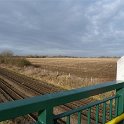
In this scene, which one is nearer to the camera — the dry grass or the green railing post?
the green railing post

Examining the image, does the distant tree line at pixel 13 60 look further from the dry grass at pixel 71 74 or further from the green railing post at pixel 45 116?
Result: the green railing post at pixel 45 116

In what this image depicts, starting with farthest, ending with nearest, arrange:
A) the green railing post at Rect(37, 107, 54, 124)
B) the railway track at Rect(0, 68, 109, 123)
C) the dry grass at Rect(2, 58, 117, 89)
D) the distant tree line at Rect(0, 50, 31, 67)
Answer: the distant tree line at Rect(0, 50, 31, 67) → the dry grass at Rect(2, 58, 117, 89) → the railway track at Rect(0, 68, 109, 123) → the green railing post at Rect(37, 107, 54, 124)

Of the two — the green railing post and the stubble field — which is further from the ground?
the green railing post

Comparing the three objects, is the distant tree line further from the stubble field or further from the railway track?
the railway track

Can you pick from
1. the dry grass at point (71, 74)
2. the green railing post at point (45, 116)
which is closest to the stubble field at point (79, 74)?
the dry grass at point (71, 74)

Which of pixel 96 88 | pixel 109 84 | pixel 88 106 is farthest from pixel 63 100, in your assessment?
pixel 109 84

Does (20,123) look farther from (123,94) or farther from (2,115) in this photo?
(2,115)

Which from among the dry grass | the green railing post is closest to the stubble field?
the dry grass

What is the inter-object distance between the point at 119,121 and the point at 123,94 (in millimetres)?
496

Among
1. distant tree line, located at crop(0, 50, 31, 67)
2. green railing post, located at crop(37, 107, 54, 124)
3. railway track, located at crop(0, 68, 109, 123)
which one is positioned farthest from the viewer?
distant tree line, located at crop(0, 50, 31, 67)

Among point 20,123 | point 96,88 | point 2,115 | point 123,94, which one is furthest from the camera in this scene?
point 20,123

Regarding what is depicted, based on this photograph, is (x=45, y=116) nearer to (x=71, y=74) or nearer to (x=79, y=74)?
(x=71, y=74)

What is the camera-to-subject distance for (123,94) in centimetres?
387

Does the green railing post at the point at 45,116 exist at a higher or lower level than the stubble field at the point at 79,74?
higher
